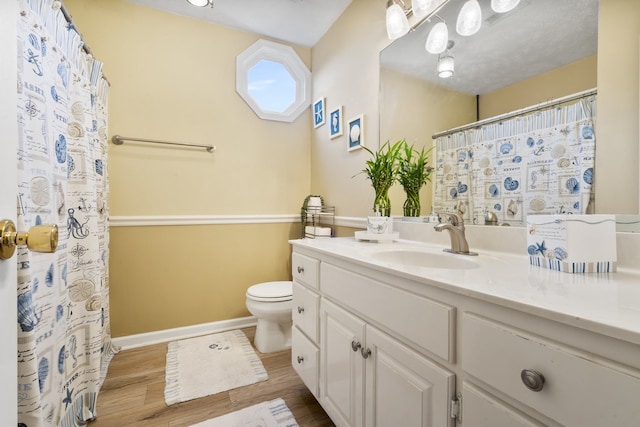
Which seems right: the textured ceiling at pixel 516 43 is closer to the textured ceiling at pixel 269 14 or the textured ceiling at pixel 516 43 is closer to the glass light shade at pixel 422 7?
the glass light shade at pixel 422 7

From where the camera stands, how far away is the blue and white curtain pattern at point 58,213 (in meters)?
0.86

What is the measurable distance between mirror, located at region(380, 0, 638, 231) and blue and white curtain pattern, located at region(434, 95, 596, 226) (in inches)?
2.7

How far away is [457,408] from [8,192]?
1.00 meters

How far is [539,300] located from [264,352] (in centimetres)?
181

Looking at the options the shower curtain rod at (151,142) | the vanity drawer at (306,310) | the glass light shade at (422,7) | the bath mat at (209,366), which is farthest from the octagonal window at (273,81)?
the bath mat at (209,366)

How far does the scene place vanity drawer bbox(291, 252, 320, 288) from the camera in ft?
4.28

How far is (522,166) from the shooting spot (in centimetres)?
109

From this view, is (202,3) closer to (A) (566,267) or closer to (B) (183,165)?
(B) (183,165)

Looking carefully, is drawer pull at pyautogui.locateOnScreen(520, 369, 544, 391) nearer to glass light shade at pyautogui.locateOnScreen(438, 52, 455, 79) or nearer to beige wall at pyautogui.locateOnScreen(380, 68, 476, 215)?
beige wall at pyautogui.locateOnScreen(380, 68, 476, 215)

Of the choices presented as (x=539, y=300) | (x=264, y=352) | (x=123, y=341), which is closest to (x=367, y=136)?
(x=539, y=300)

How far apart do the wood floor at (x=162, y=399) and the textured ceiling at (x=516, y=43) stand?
174cm

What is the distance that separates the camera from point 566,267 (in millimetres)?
767

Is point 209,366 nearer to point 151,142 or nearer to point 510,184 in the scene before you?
point 151,142

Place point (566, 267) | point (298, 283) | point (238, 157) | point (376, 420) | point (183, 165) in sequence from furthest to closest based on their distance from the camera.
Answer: point (238, 157) < point (183, 165) < point (298, 283) < point (376, 420) < point (566, 267)
